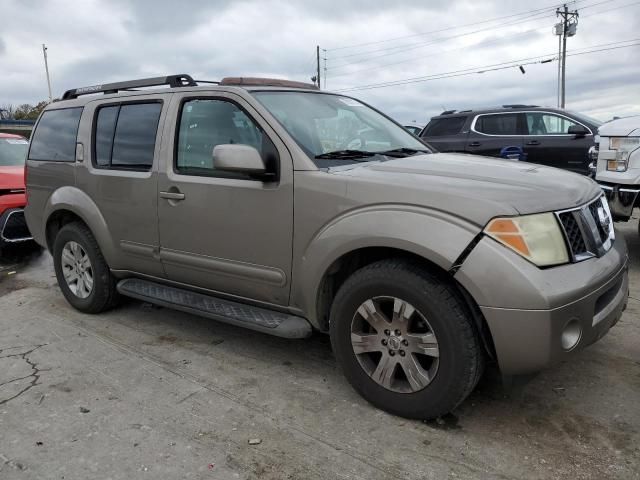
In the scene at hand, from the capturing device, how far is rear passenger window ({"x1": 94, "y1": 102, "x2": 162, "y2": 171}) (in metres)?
3.92

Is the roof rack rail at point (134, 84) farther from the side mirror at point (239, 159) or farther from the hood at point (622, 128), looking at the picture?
the hood at point (622, 128)

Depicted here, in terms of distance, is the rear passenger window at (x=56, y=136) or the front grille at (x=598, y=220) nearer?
the front grille at (x=598, y=220)

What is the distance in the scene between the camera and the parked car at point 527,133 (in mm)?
8664

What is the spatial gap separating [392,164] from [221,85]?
1301 millimetres

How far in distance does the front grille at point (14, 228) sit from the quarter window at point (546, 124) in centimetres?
771

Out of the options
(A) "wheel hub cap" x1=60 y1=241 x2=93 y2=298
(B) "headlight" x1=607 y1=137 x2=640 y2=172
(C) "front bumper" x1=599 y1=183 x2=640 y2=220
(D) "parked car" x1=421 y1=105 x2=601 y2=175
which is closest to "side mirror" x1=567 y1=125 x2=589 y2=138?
(D) "parked car" x1=421 y1=105 x2=601 y2=175

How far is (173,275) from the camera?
12.7 ft

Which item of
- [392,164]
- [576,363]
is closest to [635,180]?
[576,363]

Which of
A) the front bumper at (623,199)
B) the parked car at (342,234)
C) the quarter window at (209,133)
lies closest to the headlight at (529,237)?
the parked car at (342,234)

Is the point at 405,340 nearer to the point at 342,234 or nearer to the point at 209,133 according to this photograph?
the point at 342,234

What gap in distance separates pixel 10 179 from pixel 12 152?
1314 mm

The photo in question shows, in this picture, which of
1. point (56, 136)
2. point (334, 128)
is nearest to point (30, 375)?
point (56, 136)

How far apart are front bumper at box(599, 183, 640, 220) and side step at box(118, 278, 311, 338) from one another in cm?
360

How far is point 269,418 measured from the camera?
2.90m
